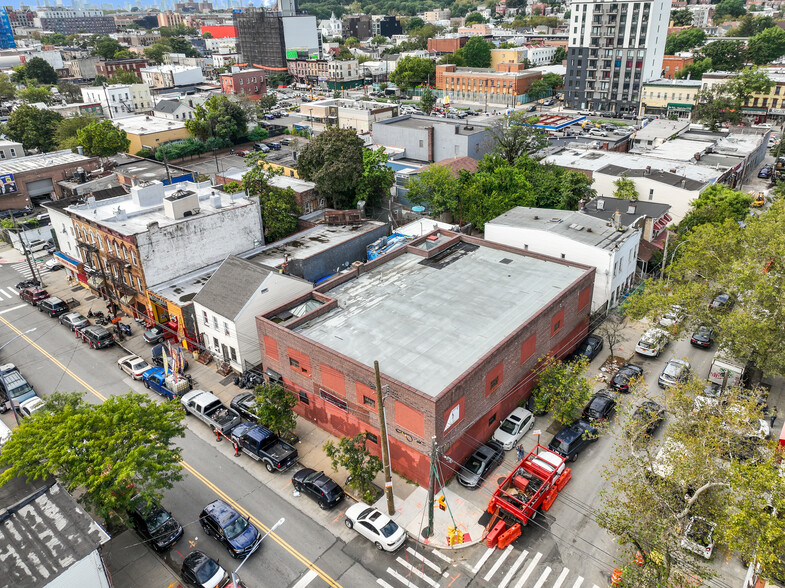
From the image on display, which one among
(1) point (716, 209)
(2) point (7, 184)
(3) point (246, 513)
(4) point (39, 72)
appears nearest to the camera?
(3) point (246, 513)

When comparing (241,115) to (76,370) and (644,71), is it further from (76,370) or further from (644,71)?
(644,71)

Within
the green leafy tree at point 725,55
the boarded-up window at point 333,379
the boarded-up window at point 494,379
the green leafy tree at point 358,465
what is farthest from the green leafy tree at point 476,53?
the green leafy tree at point 358,465

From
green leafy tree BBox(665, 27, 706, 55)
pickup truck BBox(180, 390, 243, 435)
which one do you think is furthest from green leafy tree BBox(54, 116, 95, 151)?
green leafy tree BBox(665, 27, 706, 55)

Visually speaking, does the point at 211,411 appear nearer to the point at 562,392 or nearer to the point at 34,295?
the point at 562,392

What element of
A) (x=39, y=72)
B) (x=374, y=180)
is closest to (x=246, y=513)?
(x=374, y=180)

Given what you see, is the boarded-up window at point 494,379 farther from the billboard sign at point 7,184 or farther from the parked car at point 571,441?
the billboard sign at point 7,184

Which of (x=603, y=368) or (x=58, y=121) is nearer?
(x=603, y=368)

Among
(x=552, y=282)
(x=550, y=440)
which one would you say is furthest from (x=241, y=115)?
(x=550, y=440)

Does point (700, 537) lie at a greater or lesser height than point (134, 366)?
greater
